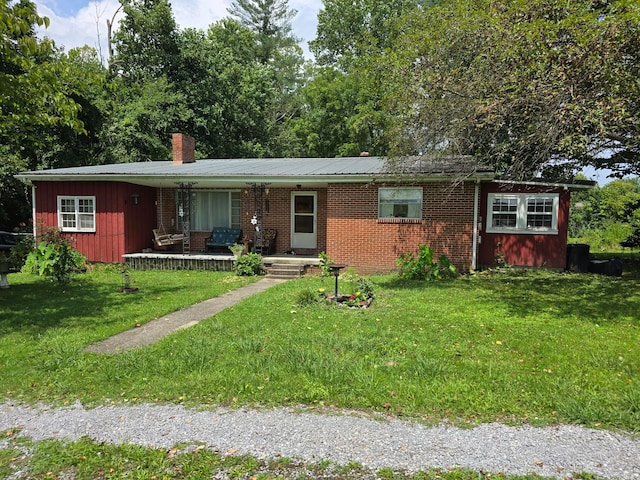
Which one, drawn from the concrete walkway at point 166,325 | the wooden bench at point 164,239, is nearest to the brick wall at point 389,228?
the concrete walkway at point 166,325

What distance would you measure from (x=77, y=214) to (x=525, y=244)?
14238mm

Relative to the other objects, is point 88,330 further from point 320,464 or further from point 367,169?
point 367,169

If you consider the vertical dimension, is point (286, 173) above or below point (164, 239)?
above

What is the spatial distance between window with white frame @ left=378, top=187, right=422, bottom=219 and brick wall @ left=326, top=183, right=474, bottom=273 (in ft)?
0.49

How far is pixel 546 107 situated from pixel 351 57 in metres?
26.5

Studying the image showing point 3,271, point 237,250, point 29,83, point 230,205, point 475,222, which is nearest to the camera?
point 29,83

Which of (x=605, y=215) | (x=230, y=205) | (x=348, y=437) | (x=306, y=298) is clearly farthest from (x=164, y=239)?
(x=605, y=215)

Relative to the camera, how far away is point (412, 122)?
1013 centimetres

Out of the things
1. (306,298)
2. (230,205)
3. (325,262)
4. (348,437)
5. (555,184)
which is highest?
(555,184)

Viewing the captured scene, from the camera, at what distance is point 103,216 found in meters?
13.9

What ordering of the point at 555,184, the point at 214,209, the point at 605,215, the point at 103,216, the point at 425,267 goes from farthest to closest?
1. the point at 605,215
2. the point at 214,209
3. the point at 103,216
4. the point at 555,184
5. the point at 425,267

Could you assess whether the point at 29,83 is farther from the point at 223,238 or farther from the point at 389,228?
the point at 389,228

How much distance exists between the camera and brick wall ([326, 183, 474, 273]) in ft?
38.9

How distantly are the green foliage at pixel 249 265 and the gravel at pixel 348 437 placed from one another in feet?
27.7
